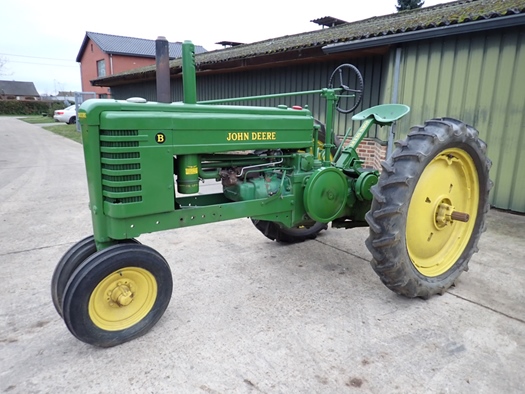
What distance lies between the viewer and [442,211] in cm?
291

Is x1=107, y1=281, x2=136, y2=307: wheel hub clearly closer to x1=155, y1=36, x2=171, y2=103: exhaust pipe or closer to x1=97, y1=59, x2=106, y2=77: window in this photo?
x1=155, y1=36, x2=171, y2=103: exhaust pipe

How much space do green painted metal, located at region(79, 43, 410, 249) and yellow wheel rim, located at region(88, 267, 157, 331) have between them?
9.4 inches

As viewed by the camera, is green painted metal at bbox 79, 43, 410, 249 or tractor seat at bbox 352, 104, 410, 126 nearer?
green painted metal at bbox 79, 43, 410, 249

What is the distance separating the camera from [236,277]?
3.27m

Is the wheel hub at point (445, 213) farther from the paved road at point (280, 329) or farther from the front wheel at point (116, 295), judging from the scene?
the front wheel at point (116, 295)

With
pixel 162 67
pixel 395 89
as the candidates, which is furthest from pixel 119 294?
pixel 395 89

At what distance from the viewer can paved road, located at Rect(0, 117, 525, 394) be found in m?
2.05

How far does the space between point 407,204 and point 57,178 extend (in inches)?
281

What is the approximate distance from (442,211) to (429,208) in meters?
0.11

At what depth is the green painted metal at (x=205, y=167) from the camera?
88.7 inches

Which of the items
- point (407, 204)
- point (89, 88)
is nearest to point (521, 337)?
point (407, 204)

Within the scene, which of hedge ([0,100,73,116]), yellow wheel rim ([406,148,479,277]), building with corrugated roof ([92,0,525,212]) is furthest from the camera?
hedge ([0,100,73,116])

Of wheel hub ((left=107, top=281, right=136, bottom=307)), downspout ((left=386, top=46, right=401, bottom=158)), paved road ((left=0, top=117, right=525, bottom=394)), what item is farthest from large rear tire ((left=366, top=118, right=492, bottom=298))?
downspout ((left=386, top=46, right=401, bottom=158))

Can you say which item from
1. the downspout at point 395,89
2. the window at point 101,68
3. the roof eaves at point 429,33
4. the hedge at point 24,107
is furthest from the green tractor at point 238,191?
the hedge at point 24,107
